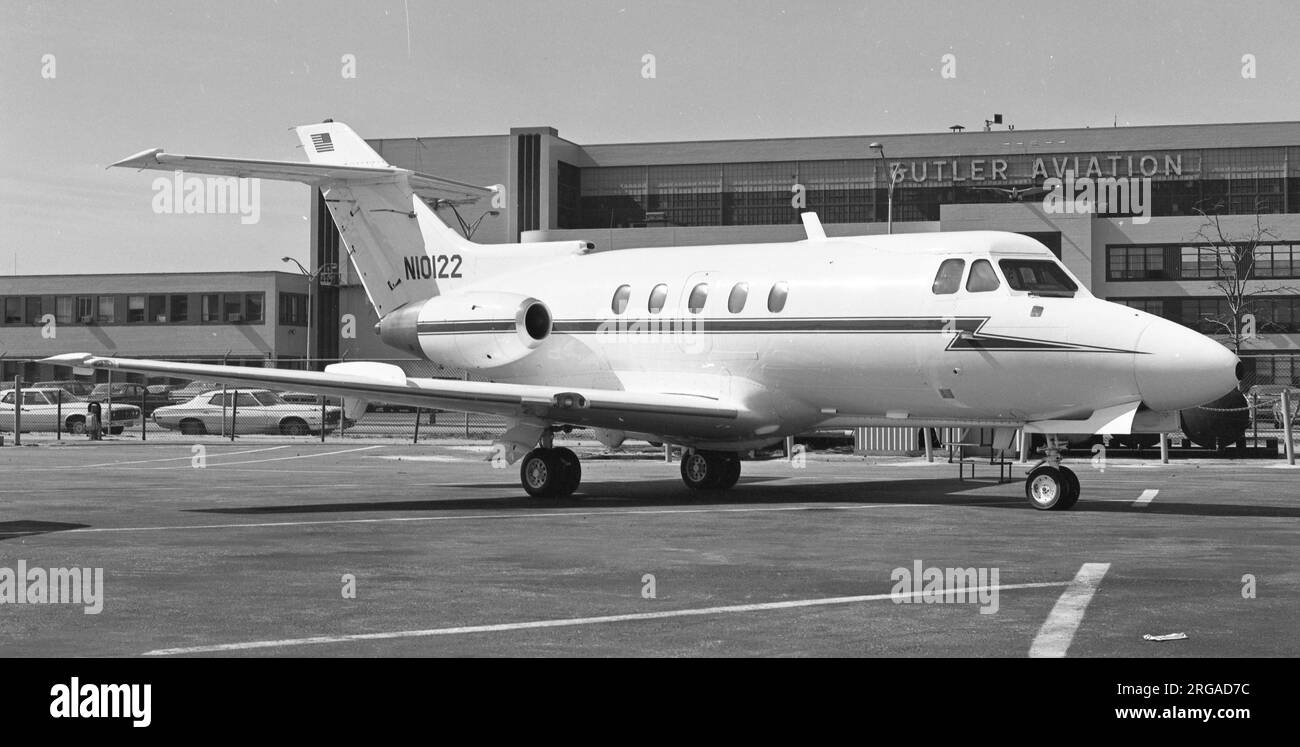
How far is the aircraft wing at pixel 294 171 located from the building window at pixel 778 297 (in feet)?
21.7

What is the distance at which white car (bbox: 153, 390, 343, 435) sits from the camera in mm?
43500

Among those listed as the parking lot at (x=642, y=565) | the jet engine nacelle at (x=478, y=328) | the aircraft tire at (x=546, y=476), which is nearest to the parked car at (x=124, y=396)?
the parking lot at (x=642, y=565)

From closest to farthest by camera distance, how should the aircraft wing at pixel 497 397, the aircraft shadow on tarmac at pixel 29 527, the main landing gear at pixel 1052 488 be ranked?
the aircraft shadow on tarmac at pixel 29 527 → the main landing gear at pixel 1052 488 → the aircraft wing at pixel 497 397

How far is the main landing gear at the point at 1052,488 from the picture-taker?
1712 centimetres

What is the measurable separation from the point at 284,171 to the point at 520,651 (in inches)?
573

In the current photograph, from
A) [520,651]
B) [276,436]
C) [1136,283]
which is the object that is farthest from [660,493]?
[1136,283]

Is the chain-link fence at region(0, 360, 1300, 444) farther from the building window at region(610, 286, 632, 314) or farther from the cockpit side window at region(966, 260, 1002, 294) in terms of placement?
the cockpit side window at region(966, 260, 1002, 294)

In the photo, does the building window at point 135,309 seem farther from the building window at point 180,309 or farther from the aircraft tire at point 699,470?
the aircraft tire at point 699,470

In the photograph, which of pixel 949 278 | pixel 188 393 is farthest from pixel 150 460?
pixel 188 393

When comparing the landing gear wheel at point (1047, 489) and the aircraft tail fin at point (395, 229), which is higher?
the aircraft tail fin at point (395, 229)

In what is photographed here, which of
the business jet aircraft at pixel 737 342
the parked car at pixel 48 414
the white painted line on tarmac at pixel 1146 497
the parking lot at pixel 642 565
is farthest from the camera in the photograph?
the parked car at pixel 48 414

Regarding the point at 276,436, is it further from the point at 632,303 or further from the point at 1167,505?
the point at 1167,505

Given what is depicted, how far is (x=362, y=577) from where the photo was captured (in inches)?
444

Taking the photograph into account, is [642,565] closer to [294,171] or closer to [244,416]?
[294,171]
